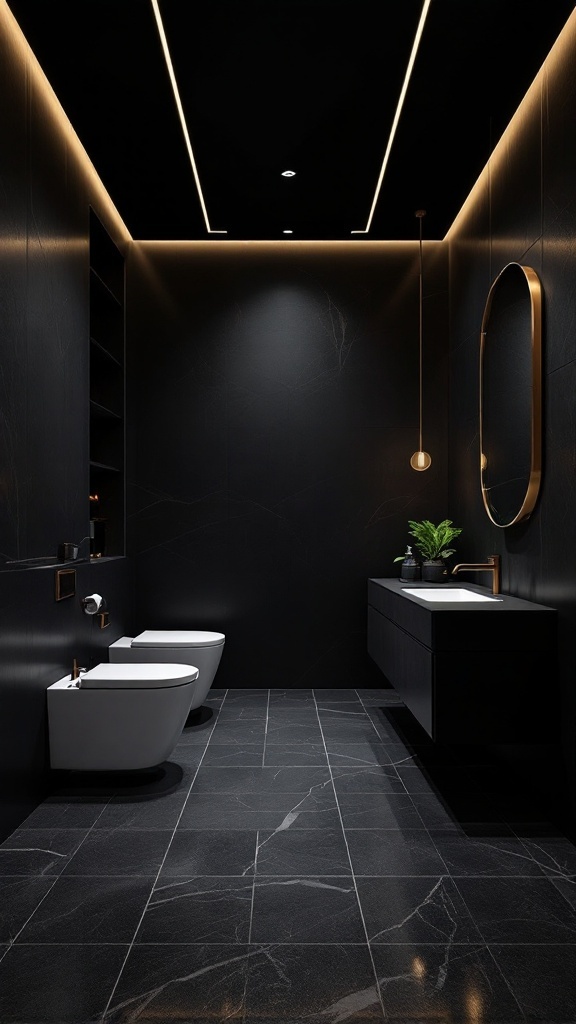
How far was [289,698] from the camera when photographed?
13.4ft

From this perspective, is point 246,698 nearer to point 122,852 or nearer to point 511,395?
point 122,852

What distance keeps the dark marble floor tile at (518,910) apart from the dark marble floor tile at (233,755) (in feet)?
3.98

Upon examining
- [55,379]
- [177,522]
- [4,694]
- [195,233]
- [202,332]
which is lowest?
[4,694]

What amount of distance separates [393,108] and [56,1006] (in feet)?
10.3

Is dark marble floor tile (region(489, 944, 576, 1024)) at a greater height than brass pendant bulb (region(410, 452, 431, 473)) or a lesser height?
lesser

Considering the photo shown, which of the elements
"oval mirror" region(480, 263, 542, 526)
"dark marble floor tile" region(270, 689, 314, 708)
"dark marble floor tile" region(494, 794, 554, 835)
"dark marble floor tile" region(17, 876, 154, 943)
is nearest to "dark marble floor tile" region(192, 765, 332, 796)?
"dark marble floor tile" region(494, 794, 554, 835)

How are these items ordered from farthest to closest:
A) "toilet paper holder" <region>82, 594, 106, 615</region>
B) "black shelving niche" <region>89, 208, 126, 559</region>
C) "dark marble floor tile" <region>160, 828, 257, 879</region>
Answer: "black shelving niche" <region>89, 208, 126, 559</region> < "toilet paper holder" <region>82, 594, 106, 615</region> < "dark marble floor tile" <region>160, 828, 257, 879</region>

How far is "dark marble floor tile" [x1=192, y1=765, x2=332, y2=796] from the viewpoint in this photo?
269 cm

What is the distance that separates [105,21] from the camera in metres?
2.42

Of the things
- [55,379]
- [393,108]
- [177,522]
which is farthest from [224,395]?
[393,108]

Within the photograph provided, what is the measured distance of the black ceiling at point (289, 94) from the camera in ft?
7.86

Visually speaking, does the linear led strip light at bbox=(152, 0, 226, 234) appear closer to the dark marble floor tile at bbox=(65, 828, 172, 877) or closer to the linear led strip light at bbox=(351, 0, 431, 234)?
the linear led strip light at bbox=(351, 0, 431, 234)

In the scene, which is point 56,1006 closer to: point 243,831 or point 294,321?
point 243,831

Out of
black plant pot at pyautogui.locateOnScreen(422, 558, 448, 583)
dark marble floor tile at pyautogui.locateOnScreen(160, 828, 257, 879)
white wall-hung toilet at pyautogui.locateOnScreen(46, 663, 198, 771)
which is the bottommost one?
dark marble floor tile at pyautogui.locateOnScreen(160, 828, 257, 879)
